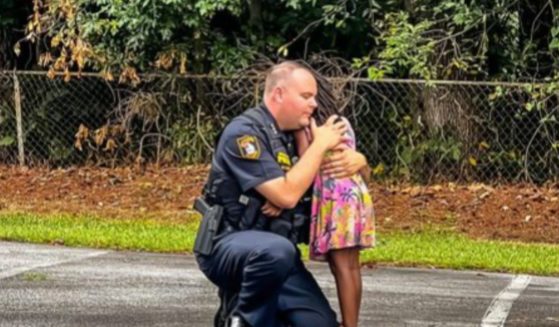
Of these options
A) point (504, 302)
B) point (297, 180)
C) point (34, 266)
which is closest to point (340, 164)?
point (297, 180)

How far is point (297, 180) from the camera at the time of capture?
5496 millimetres

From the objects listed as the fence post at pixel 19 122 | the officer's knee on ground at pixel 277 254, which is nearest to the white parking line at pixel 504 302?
the officer's knee on ground at pixel 277 254

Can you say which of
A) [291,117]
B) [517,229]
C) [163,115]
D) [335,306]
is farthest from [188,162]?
[291,117]

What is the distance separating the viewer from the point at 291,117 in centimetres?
565

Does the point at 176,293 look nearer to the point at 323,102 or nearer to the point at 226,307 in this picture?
the point at 226,307

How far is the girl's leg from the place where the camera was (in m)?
5.70

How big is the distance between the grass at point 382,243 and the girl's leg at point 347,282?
15.8 feet

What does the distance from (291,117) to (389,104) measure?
1057 centimetres

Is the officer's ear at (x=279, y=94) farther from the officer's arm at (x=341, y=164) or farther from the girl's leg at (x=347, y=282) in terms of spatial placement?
the girl's leg at (x=347, y=282)

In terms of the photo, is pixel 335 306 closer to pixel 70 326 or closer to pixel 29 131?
pixel 70 326

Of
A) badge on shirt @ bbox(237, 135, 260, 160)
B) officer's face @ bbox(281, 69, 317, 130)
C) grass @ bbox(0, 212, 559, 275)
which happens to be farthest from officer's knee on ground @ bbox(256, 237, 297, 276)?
grass @ bbox(0, 212, 559, 275)

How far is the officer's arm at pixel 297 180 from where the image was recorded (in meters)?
5.50

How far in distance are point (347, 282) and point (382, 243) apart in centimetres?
621

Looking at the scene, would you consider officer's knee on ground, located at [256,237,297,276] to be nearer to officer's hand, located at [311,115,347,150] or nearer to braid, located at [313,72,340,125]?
officer's hand, located at [311,115,347,150]
